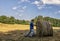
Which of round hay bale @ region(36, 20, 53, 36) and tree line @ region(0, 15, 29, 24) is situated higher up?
tree line @ region(0, 15, 29, 24)

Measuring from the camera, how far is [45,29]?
16.8 metres

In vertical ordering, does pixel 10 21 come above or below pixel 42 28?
above

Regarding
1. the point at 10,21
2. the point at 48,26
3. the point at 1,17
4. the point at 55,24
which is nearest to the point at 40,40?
the point at 48,26

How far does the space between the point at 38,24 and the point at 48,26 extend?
3.00 ft

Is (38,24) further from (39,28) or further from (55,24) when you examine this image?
(55,24)

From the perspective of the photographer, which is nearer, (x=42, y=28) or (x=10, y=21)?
(x=42, y=28)

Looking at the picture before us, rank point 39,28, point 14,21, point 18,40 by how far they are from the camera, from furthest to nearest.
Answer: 1. point 14,21
2. point 39,28
3. point 18,40

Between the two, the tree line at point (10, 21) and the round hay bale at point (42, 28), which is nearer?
the round hay bale at point (42, 28)

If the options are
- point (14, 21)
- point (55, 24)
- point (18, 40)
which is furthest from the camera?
point (14, 21)

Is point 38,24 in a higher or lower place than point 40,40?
higher

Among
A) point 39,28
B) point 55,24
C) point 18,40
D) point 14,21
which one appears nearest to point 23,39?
point 18,40

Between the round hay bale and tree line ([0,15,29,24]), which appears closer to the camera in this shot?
the round hay bale

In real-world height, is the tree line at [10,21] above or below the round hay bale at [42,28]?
above

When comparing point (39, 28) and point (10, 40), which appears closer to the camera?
point (10, 40)
